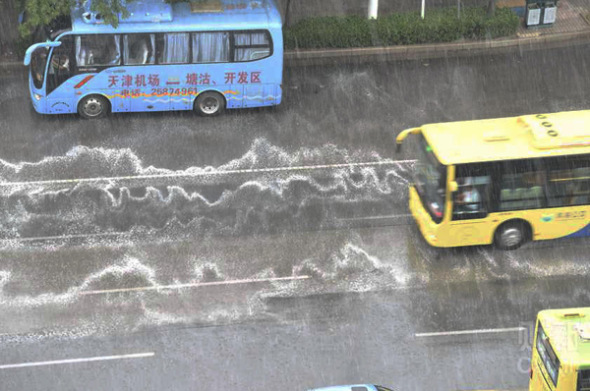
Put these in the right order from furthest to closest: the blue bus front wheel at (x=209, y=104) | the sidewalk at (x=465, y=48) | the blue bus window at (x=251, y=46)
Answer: the sidewalk at (x=465, y=48) < the blue bus front wheel at (x=209, y=104) < the blue bus window at (x=251, y=46)

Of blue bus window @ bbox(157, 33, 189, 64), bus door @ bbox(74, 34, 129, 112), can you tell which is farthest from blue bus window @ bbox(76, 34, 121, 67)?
blue bus window @ bbox(157, 33, 189, 64)

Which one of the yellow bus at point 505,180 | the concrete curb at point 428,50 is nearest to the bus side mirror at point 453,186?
the yellow bus at point 505,180

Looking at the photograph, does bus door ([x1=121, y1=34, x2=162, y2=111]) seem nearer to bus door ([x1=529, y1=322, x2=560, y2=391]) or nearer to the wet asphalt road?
the wet asphalt road

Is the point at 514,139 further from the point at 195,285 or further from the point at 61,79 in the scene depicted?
the point at 61,79

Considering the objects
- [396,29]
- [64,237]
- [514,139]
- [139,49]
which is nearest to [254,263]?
[64,237]

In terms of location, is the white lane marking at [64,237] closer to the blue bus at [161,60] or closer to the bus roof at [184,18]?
the blue bus at [161,60]
